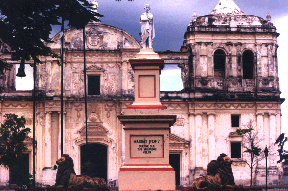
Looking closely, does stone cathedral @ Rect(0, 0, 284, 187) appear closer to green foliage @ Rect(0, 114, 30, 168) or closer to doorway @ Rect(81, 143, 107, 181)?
doorway @ Rect(81, 143, 107, 181)

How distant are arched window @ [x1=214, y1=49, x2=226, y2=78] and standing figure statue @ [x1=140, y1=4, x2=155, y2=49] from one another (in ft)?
55.7

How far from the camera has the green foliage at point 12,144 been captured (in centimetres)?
2380

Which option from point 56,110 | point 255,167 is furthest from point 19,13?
point 255,167

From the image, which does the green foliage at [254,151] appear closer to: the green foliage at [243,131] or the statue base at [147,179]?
the green foliage at [243,131]

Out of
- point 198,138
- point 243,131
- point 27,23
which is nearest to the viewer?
point 27,23

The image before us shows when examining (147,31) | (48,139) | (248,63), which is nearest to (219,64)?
(248,63)

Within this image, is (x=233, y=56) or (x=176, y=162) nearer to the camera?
(x=176, y=162)

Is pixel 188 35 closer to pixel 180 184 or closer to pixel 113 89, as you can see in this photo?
pixel 113 89

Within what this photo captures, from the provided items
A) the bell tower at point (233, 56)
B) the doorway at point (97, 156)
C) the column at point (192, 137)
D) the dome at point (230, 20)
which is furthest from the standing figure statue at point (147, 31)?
the dome at point (230, 20)

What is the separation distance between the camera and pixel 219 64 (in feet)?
119

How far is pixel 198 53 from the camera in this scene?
35.2 meters

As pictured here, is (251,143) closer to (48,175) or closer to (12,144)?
(48,175)

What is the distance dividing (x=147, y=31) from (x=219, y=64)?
17.6 meters

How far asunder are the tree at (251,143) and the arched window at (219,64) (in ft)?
12.6
